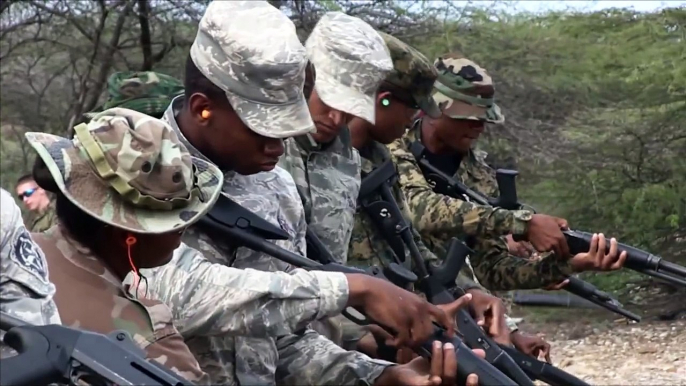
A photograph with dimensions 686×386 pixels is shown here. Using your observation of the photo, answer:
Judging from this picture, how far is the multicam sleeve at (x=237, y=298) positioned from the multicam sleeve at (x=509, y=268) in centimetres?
236

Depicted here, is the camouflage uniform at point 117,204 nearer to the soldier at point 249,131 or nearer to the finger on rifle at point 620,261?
the soldier at point 249,131

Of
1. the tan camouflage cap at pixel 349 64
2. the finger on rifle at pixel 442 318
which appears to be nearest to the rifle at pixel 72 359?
the finger on rifle at pixel 442 318

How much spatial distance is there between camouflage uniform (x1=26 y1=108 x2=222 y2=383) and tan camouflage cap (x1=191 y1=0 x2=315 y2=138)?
57 centimetres

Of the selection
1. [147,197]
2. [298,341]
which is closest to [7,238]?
[147,197]

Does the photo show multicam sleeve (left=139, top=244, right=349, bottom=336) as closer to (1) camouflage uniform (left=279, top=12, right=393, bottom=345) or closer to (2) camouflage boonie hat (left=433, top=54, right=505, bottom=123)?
(1) camouflage uniform (left=279, top=12, right=393, bottom=345)

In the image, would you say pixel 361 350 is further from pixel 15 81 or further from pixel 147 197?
pixel 15 81

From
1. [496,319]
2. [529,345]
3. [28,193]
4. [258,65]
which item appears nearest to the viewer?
[258,65]

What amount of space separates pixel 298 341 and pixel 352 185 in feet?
2.24

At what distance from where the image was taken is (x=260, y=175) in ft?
10.2

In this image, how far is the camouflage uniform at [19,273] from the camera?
180 cm

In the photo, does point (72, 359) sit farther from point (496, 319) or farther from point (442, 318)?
point (496, 319)

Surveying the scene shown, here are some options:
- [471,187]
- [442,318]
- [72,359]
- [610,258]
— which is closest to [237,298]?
[442,318]

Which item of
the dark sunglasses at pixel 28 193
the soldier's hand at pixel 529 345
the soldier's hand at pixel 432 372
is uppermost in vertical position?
the soldier's hand at pixel 432 372

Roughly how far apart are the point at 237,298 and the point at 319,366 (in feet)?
1.62
